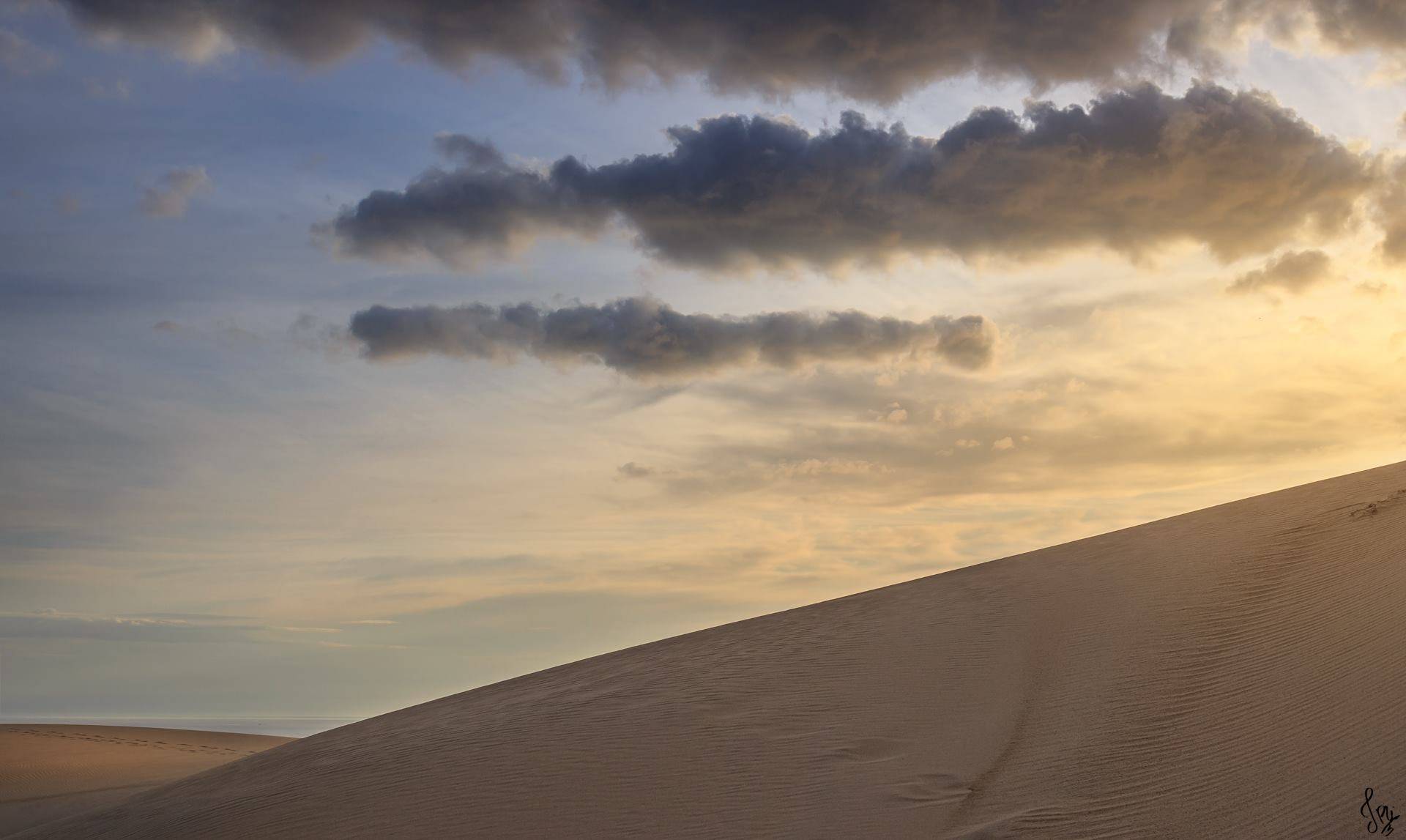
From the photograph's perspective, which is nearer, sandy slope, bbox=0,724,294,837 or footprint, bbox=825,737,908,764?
footprint, bbox=825,737,908,764

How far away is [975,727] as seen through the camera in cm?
877

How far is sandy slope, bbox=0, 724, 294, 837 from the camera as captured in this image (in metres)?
17.0

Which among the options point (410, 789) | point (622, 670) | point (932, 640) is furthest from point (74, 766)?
point (932, 640)

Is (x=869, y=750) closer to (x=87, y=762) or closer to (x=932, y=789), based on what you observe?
(x=932, y=789)

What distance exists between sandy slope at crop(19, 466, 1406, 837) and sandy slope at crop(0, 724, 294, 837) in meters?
6.42

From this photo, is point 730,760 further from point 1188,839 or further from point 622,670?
point 622,670
